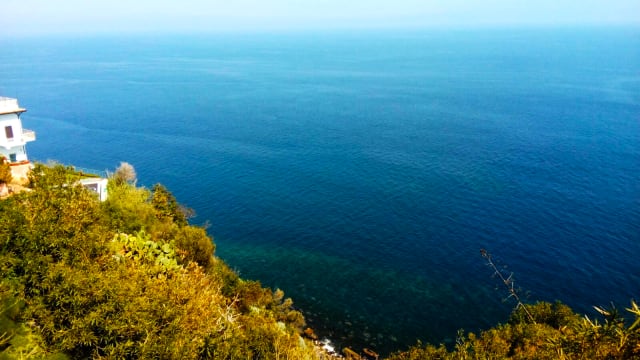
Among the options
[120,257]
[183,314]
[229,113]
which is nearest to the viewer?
[183,314]

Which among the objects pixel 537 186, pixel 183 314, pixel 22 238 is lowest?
pixel 537 186

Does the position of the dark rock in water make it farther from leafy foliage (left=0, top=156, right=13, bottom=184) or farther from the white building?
the white building

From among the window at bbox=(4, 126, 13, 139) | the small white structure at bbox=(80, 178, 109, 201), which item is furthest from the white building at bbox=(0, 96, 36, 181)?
the small white structure at bbox=(80, 178, 109, 201)

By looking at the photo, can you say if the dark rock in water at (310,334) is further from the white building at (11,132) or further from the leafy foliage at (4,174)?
the white building at (11,132)

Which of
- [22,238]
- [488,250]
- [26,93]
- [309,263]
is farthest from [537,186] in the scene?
[26,93]

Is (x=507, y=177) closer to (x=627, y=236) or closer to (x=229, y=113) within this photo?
(x=627, y=236)

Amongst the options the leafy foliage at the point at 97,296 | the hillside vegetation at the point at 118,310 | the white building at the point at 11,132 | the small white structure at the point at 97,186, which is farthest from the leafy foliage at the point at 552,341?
the white building at the point at 11,132
